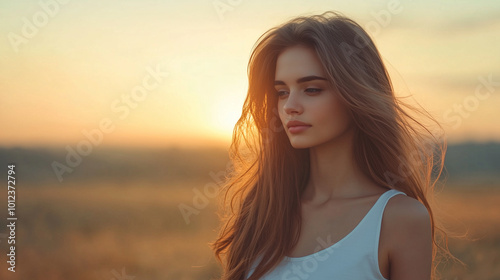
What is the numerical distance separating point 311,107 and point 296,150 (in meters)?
0.63

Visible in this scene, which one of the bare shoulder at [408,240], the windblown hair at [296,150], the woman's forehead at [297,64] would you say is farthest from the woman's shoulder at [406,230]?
the woman's forehead at [297,64]

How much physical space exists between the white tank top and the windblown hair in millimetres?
182

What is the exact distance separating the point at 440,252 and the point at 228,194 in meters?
1.46

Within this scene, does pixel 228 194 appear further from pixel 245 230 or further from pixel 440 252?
pixel 440 252

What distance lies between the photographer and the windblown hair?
10.1 ft

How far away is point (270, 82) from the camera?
138 inches

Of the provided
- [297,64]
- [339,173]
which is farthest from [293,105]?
[339,173]

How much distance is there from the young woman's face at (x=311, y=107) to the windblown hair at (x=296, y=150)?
54 millimetres

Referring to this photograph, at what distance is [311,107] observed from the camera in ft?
9.84

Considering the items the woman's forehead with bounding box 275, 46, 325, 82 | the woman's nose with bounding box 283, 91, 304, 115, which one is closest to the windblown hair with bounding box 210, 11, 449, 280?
the woman's forehead with bounding box 275, 46, 325, 82

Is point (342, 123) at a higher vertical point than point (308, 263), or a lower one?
higher

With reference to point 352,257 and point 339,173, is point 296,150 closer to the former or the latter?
point 339,173

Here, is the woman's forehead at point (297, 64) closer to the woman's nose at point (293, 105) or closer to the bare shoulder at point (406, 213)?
the woman's nose at point (293, 105)

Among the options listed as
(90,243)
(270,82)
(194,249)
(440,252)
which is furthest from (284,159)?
A: (90,243)
